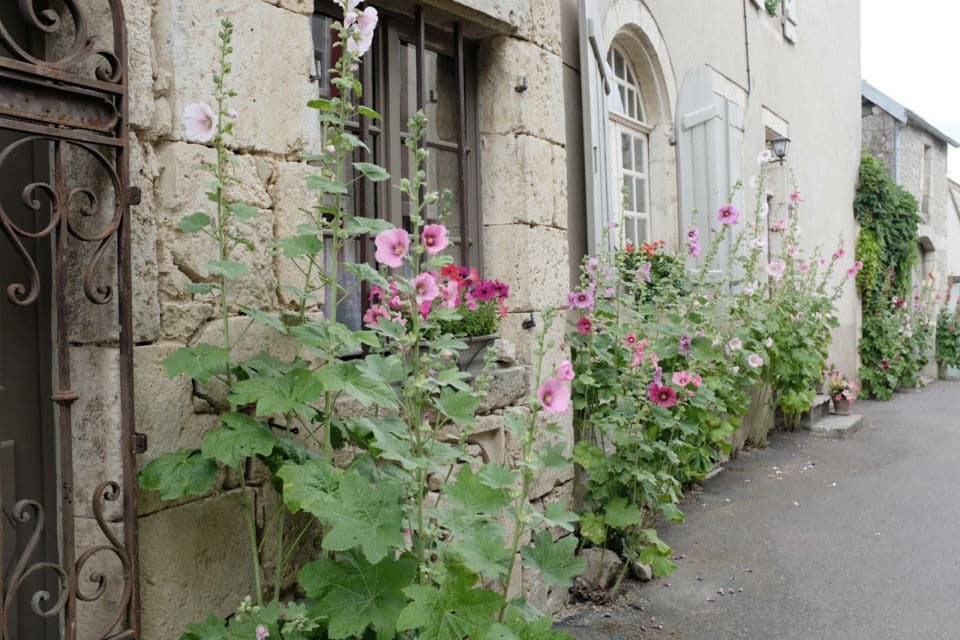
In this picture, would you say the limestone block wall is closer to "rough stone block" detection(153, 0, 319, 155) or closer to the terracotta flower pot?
"rough stone block" detection(153, 0, 319, 155)

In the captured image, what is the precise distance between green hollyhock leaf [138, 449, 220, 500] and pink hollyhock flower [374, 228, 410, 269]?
2.16 feet

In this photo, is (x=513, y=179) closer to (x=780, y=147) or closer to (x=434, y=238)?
(x=434, y=238)

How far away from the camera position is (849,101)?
12117 mm

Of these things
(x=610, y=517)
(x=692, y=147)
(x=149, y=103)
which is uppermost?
(x=692, y=147)

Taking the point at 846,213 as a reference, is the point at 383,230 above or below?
below

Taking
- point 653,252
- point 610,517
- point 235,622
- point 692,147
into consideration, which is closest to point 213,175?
point 235,622

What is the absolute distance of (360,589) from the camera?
2.25m

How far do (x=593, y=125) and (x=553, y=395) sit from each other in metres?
2.82

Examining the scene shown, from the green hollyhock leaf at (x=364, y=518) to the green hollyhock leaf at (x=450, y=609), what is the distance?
0.47ft

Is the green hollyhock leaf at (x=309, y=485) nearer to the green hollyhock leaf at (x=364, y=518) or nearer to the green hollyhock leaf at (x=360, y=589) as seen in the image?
the green hollyhock leaf at (x=364, y=518)

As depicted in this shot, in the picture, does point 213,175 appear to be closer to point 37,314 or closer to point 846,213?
point 37,314

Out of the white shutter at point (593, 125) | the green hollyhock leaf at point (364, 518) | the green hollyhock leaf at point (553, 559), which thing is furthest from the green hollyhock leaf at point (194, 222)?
the white shutter at point (593, 125)

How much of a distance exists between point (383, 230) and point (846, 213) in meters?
10.4

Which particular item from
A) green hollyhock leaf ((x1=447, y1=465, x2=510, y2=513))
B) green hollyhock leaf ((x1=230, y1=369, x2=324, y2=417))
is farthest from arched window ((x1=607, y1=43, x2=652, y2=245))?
green hollyhock leaf ((x1=230, y1=369, x2=324, y2=417))
